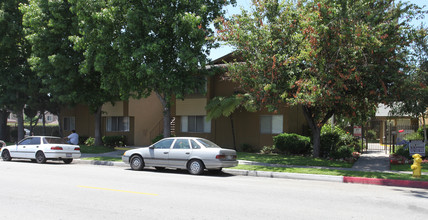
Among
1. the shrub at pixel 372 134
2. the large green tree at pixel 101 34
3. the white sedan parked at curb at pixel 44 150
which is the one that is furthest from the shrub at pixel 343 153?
the shrub at pixel 372 134

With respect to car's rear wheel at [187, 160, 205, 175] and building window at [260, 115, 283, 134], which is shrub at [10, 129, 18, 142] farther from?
car's rear wheel at [187, 160, 205, 175]

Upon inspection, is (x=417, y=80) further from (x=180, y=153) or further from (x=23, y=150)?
(x=23, y=150)

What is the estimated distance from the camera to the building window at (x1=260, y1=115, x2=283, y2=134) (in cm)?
2302

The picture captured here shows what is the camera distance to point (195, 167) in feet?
44.4

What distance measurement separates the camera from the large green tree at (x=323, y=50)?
45.5ft

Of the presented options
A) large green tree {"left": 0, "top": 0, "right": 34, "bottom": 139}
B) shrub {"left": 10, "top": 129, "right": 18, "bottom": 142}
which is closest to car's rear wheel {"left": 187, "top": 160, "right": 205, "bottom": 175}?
large green tree {"left": 0, "top": 0, "right": 34, "bottom": 139}

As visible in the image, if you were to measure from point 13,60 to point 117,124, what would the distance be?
886cm

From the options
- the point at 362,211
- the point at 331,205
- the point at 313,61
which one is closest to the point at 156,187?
the point at 331,205

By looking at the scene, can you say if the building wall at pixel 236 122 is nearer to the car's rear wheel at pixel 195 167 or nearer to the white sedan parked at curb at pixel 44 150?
the white sedan parked at curb at pixel 44 150

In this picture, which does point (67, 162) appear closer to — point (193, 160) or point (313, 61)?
point (193, 160)

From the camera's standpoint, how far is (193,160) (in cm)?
1362

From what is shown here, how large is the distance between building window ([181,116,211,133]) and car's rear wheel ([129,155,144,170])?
10286mm

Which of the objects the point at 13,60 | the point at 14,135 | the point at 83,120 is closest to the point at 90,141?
the point at 83,120

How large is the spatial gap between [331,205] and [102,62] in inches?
574
